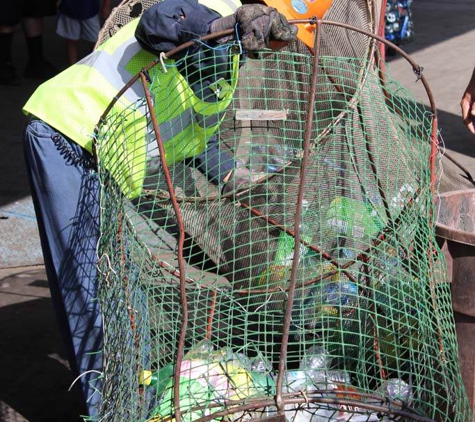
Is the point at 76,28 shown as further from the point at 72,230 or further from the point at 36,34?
the point at 72,230

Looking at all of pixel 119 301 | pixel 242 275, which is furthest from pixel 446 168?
pixel 119 301

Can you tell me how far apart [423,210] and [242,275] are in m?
1.05

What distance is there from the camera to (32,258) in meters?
4.86

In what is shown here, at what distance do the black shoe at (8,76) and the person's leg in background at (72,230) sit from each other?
16.9 feet

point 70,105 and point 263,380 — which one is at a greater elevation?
point 70,105

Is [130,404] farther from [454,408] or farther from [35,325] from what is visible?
[35,325]

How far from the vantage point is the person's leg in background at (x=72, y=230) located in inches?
114

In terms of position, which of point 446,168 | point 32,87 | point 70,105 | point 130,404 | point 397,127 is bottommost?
point 130,404

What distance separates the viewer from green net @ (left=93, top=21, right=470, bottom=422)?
2.48 m

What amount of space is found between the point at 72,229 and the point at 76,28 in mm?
5263

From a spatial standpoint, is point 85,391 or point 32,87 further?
point 32,87

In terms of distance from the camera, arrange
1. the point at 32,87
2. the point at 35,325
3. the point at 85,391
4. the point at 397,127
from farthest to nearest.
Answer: the point at 32,87 < the point at 35,325 < the point at 397,127 < the point at 85,391

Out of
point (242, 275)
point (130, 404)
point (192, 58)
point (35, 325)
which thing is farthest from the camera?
point (35, 325)

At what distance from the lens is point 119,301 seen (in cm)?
263
